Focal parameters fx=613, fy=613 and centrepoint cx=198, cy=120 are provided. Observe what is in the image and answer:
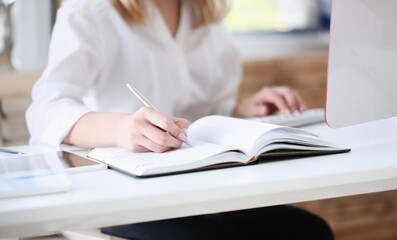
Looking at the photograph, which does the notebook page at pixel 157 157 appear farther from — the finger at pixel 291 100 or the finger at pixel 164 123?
the finger at pixel 291 100

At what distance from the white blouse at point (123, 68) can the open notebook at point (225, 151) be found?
269 mm

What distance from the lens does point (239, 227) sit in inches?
45.8

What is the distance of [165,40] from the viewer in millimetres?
1529

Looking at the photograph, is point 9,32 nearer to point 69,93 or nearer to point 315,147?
point 69,93

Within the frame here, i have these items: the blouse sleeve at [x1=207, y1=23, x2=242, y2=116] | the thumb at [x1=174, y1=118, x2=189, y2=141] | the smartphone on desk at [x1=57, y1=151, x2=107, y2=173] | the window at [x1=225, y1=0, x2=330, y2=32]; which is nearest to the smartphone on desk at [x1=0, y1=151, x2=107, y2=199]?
the smartphone on desk at [x1=57, y1=151, x2=107, y2=173]

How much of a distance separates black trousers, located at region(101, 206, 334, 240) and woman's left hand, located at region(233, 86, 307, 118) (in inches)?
10.3

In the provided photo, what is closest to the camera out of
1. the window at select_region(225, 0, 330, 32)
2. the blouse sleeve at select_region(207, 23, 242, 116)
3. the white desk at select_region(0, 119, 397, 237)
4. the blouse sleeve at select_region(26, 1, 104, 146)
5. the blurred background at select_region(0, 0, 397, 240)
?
the white desk at select_region(0, 119, 397, 237)

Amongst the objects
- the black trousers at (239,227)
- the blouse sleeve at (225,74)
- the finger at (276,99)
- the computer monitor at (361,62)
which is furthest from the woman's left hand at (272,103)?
the computer monitor at (361,62)

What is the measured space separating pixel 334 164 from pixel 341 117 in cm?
13

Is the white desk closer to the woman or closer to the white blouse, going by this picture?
the woman

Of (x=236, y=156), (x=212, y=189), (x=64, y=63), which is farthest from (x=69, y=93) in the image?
(x=212, y=189)

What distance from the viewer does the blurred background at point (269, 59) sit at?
1.96 meters

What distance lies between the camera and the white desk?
671 millimetres

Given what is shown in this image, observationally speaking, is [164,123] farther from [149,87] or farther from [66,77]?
[149,87]
